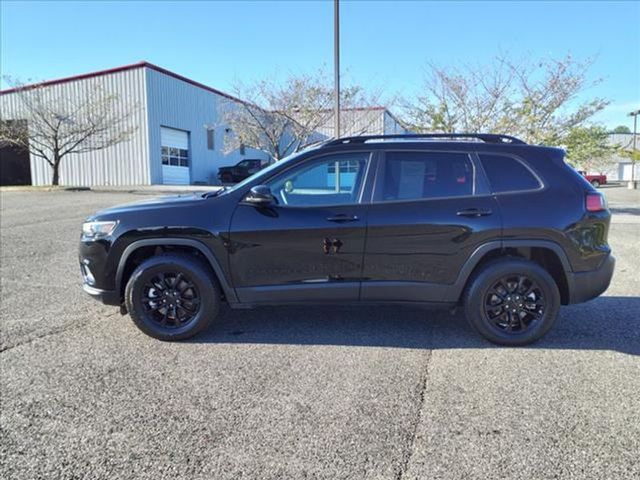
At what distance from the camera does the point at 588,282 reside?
4.31 metres

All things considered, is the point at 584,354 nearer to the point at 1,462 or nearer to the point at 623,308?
the point at 623,308

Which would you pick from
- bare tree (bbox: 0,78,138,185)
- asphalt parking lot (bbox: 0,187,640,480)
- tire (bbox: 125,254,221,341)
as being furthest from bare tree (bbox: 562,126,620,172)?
bare tree (bbox: 0,78,138,185)

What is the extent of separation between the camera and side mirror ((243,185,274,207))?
165 inches

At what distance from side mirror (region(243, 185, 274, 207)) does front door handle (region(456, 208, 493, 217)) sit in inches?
65.9

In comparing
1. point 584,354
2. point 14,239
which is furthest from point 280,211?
point 14,239

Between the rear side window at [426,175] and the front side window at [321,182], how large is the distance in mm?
268

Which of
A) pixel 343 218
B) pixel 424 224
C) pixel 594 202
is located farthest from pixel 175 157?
pixel 594 202

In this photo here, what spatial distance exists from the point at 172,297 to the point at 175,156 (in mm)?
28524

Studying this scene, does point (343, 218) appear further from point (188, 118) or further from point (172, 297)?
point (188, 118)

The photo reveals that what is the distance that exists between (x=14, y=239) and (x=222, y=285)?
757 cm

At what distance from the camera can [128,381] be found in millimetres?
3619

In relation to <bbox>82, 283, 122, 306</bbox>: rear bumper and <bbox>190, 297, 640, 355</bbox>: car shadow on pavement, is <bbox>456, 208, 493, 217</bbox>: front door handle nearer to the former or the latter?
<bbox>190, 297, 640, 355</bbox>: car shadow on pavement

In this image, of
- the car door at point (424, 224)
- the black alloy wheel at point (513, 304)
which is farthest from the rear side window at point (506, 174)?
the black alloy wheel at point (513, 304)

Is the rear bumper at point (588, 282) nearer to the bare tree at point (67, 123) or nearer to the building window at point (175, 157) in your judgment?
the bare tree at point (67, 123)
